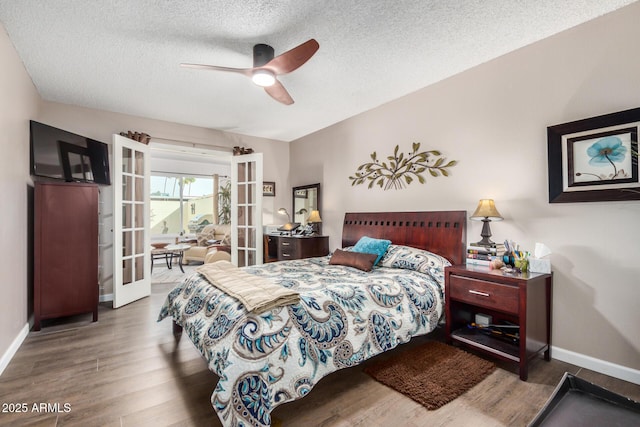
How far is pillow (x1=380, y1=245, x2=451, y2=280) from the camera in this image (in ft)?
9.24

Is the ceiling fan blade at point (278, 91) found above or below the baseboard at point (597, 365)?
above

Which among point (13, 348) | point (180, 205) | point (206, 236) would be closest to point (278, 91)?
point (13, 348)

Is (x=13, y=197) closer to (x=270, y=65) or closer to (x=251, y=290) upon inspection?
(x=251, y=290)

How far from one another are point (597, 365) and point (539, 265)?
79 cm

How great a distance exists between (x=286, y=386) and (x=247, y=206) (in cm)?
370

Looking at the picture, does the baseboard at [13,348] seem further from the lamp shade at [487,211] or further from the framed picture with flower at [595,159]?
the framed picture with flower at [595,159]

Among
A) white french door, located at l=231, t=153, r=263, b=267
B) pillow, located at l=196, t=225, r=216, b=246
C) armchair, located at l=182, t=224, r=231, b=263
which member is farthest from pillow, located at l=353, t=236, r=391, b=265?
pillow, located at l=196, t=225, r=216, b=246

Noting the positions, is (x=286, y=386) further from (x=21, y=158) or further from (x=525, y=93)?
(x=21, y=158)

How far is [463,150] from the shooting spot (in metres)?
3.07

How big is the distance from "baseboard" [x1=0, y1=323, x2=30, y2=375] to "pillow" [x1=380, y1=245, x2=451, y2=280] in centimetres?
322

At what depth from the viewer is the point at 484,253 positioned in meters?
2.61

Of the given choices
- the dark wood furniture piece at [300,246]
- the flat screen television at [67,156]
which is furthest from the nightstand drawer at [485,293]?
the flat screen television at [67,156]

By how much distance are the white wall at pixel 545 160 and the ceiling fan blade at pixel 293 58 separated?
1.77 m

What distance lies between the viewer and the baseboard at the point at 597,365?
207 cm
